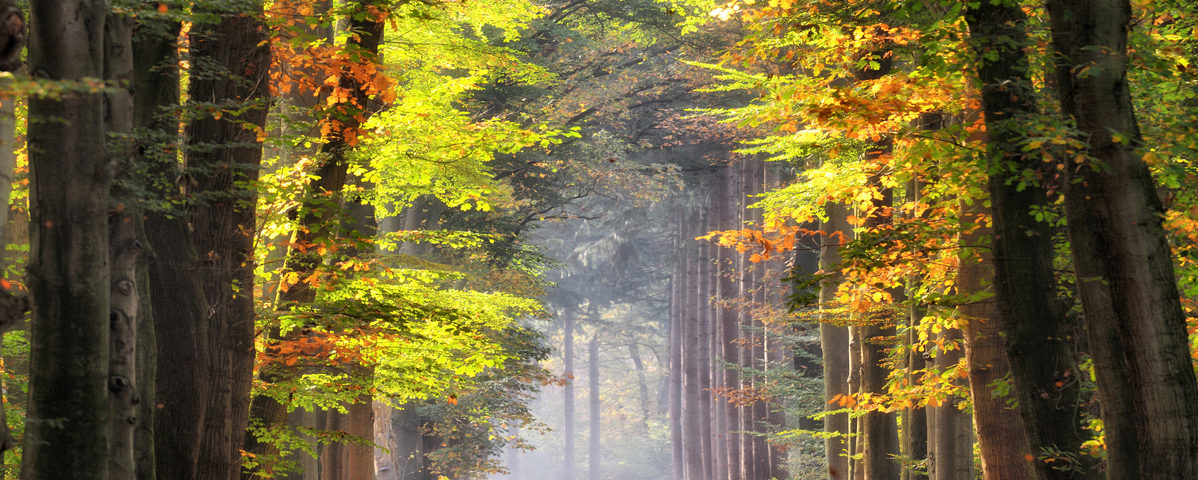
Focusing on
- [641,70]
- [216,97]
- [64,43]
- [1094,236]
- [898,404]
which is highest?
[641,70]

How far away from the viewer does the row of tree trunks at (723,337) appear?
90.2 feet

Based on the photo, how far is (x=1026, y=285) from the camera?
7.11 meters

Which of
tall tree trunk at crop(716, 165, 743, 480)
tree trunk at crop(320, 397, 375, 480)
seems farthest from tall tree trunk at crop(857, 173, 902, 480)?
tall tree trunk at crop(716, 165, 743, 480)

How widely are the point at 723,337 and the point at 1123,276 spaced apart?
26.6 meters

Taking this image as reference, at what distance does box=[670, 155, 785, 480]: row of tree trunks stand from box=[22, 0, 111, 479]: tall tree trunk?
20975 mm

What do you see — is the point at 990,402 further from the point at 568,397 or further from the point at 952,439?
the point at 568,397

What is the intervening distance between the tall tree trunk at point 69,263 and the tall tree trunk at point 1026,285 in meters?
5.69

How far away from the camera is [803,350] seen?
22875 millimetres

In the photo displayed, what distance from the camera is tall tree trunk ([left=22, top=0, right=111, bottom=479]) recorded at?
5.06m

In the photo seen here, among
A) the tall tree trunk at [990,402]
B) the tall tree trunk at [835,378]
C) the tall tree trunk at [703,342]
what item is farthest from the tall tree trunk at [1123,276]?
the tall tree trunk at [703,342]

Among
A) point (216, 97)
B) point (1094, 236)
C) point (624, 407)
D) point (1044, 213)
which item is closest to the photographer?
point (1094, 236)

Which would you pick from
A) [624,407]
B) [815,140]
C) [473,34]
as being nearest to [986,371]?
[815,140]

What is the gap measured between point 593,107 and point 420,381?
1408cm

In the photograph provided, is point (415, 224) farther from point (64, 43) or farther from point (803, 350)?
point (64, 43)
